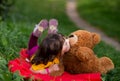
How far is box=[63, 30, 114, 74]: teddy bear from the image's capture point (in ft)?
22.0

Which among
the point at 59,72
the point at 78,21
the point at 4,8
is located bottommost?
the point at 78,21

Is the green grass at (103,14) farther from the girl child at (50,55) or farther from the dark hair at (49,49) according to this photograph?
the dark hair at (49,49)

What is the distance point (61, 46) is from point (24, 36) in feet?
6.46

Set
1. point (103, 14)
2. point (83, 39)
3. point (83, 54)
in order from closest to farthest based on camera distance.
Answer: point (83, 54) < point (83, 39) < point (103, 14)

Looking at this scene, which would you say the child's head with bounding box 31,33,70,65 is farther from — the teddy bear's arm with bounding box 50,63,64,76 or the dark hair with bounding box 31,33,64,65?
the teddy bear's arm with bounding box 50,63,64,76

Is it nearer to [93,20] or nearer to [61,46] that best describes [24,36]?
[61,46]

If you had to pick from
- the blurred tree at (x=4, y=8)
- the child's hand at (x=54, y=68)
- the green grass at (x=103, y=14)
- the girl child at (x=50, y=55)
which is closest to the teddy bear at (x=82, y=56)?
the girl child at (x=50, y=55)

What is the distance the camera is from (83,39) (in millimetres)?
6926

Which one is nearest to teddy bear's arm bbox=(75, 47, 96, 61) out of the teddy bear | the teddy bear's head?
the teddy bear

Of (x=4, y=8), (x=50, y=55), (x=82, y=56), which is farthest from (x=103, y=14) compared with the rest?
(x=50, y=55)

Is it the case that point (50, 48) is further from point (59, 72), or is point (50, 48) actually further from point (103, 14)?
point (103, 14)

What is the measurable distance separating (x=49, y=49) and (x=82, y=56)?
48cm

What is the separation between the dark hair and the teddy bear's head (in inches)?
12.1

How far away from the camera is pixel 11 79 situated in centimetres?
602
